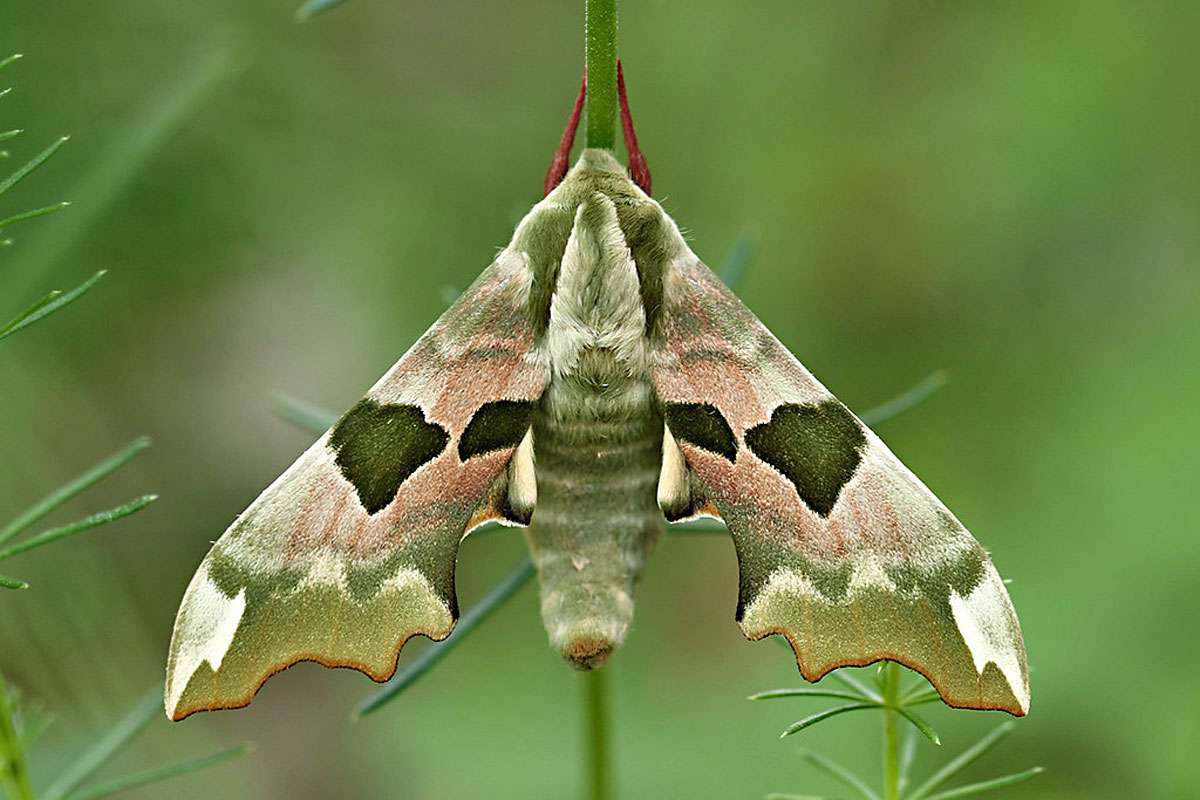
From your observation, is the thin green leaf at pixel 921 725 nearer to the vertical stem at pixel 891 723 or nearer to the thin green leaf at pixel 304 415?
the vertical stem at pixel 891 723

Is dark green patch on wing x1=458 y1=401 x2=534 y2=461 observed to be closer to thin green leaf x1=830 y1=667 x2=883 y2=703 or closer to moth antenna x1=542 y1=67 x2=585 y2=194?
moth antenna x1=542 y1=67 x2=585 y2=194

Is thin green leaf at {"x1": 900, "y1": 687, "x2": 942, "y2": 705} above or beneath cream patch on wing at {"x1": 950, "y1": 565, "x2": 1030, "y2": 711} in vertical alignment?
beneath

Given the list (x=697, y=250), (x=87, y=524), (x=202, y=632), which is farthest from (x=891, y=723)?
(x=697, y=250)

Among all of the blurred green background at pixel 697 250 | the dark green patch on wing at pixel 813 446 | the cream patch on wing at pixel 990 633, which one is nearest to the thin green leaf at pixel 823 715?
the cream patch on wing at pixel 990 633

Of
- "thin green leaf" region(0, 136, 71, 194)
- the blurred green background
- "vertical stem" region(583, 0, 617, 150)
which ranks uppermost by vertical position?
"vertical stem" region(583, 0, 617, 150)

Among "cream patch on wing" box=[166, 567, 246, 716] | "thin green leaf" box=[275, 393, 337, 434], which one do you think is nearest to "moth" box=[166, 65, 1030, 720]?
"cream patch on wing" box=[166, 567, 246, 716]

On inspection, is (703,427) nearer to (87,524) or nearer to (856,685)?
(856,685)

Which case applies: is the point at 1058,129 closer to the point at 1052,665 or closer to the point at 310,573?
the point at 1052,665
